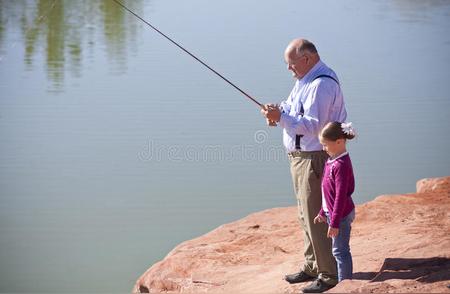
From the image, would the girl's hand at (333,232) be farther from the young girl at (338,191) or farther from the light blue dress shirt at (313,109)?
the light blue dress shirt at (313,109)

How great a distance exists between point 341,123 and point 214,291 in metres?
1.66

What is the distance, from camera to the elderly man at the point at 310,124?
512cm

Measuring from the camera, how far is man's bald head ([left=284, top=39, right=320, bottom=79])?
5.18m

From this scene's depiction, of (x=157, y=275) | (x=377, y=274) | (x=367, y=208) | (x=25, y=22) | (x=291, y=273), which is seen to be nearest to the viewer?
(x=377, y=274)

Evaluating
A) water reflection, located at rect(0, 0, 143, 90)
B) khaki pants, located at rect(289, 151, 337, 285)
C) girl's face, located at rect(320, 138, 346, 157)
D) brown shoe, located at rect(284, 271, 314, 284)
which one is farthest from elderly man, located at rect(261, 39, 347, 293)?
water reflection, located at rect(0, 0, 143, 90)

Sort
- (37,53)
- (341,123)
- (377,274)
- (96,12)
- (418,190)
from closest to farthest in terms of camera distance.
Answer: (341,123), (377,274), (418,190), (37,53), (96,12)

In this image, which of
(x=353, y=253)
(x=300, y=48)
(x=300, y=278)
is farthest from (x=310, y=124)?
(x=353, y=253)

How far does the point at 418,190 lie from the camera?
883cm

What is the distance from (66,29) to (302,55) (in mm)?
13941

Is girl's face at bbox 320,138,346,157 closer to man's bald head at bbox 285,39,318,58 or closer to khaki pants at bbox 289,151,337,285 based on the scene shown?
khaki pants at bbox 289,151,337,285

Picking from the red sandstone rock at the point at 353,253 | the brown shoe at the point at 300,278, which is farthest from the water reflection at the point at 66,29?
the brown shoe at the point at 300,278

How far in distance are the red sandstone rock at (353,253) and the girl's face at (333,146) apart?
26.7 inches

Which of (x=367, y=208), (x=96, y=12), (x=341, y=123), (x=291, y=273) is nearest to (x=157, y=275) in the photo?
(x=291, y=273)

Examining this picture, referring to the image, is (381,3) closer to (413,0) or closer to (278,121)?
(413,0)
